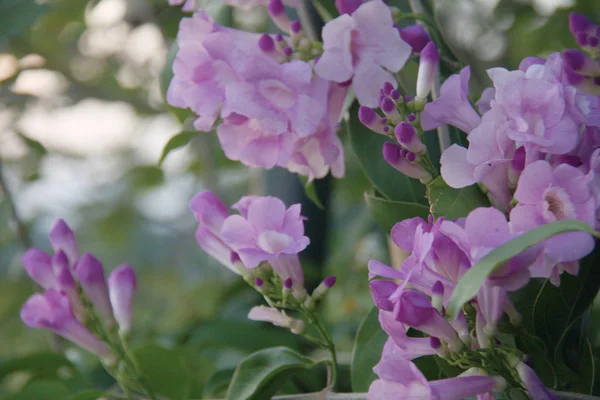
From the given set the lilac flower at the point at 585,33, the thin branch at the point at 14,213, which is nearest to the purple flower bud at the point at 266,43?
the lilac flower at the point at 585,33

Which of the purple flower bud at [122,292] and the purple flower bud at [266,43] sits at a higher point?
the purple flower bud at [266,43]

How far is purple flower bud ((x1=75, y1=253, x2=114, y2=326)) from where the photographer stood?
691 mm

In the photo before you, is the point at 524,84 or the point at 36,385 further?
the point at 36,385

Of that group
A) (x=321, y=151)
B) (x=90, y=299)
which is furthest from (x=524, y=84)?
(x=90, y=299)

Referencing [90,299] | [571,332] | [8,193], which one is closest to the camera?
[571,332]

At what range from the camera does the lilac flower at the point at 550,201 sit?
42cm

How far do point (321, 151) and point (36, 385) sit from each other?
0.39m

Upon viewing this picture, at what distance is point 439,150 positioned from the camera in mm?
614

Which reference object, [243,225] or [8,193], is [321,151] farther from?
[8,193]

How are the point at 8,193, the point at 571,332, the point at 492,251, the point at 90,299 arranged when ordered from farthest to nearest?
1. the point at 8,193
2. the point at 90,299
3. the point at 571,332
4. the point at 492,251

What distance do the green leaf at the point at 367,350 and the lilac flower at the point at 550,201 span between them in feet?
0.61

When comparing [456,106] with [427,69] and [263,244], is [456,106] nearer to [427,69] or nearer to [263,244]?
[427,69]

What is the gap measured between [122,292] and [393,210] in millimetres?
347

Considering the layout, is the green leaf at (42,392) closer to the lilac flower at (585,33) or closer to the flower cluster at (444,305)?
the flower cluster at (444,305)
